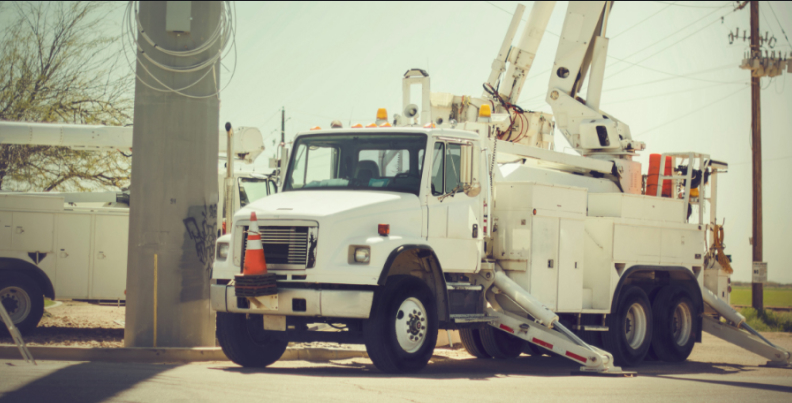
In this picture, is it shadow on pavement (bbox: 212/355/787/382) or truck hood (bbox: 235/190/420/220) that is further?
shadow on pavement (bbox: 212/355/787/382)

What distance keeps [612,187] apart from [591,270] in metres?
2.84

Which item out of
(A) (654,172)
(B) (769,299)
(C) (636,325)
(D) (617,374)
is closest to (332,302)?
(D) (617,374)

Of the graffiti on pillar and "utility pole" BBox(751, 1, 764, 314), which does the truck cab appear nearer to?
the graffiti on pillar

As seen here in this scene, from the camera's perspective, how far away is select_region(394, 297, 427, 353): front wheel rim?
9.48 meters

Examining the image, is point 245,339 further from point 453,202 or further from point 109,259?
point 109,259

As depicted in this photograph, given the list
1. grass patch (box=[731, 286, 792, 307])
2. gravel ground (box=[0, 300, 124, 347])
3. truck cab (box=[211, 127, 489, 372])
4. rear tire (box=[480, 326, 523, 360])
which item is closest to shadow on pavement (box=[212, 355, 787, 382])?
rear tire (box=[480, 326, 523, 360])

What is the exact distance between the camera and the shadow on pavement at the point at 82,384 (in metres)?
6.87

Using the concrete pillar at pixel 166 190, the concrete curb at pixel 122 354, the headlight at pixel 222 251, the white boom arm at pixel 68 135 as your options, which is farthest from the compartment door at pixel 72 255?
the headlight at pixel 222 251

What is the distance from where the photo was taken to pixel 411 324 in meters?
9.62

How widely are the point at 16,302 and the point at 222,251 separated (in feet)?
20.1

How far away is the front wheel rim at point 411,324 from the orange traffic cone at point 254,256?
1597mm

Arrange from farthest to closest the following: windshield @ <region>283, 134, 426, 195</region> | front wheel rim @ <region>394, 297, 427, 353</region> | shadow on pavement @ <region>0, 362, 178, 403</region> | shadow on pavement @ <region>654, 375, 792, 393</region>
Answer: windshield @ <region>283, 134, 426, 195</region>, shadow on pavement @ <region>654, 375, 792, 393</region>, front wheel rim @ <region>394, 297, 427, 353</region>, shadow on pavement @ <region>0, 362, 178, 403</region>

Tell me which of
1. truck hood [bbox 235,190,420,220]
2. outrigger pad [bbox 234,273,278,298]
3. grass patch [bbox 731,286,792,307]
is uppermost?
truck hood [bbox 235,190,420,220]

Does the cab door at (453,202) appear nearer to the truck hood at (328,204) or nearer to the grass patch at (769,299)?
the truck hood at (328,204)
